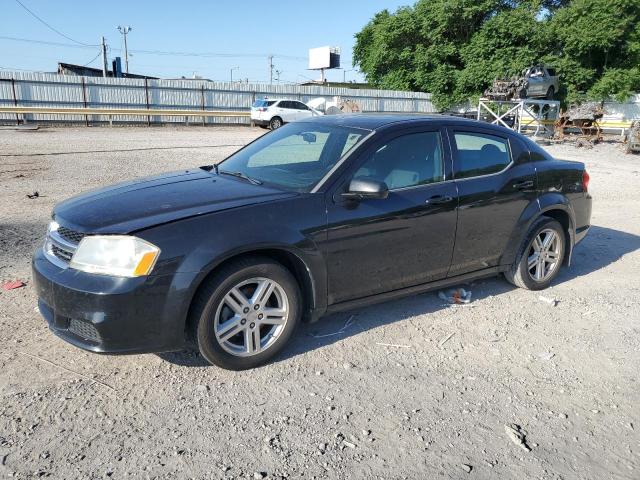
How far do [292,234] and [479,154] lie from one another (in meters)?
2.14

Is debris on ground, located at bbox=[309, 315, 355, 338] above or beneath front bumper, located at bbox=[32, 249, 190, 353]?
beneath

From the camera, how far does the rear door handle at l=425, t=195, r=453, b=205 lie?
14.0 feet

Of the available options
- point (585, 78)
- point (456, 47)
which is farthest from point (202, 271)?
point (456, 47)

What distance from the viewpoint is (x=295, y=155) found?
4680 mm

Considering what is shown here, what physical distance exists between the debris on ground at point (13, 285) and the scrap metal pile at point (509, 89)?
82.9ft

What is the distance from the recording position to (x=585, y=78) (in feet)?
110

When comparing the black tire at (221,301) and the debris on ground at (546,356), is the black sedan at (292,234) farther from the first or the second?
the debris on ground at (546,356)

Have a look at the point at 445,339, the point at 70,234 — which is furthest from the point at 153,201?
the point at 445,339

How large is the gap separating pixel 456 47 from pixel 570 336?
37.2 metres

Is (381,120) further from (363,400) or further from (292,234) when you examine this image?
(363,400)

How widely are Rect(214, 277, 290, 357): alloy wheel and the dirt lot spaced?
0.20 metres

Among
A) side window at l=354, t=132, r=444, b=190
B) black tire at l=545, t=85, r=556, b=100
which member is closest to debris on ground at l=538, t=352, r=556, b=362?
side window at l=354, t=132, r=444, b=190

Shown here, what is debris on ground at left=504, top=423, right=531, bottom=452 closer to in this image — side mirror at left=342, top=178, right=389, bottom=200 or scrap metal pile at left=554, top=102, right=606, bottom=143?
side mirror at left=342, top=178, right=389, bottom=200

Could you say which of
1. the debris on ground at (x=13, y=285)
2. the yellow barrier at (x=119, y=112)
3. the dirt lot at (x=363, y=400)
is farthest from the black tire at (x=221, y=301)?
the yellow barrier at (x=119, y=112)
